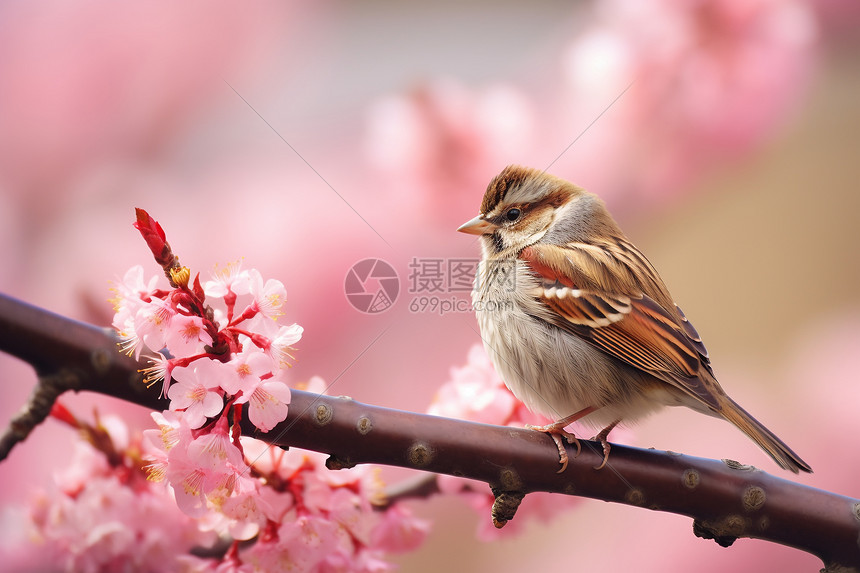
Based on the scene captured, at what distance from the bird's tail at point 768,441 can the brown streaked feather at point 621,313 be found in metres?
0.01

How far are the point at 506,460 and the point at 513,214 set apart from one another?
0.31m

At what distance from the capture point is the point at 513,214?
712 millimetres

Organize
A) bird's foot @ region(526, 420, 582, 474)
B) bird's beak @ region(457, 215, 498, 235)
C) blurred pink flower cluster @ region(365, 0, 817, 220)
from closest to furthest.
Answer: bird's foot @ region(526, 420, 582, 474)
bird's beak @ region(457, 215, 498, 235)
blurred pink flower cluster @ region(365, 0, 817, 220)

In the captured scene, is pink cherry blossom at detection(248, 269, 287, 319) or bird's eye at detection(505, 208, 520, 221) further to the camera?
bird's eye at detection(505, 208, 520, 221)

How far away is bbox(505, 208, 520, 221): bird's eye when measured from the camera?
710mm

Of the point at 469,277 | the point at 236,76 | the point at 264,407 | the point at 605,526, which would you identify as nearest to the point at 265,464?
the point at 264,407

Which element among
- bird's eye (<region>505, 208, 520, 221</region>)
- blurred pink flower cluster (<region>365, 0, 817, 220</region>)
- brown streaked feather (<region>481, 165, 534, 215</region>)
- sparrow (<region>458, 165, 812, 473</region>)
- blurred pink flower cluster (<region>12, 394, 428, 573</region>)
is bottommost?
blurred pink flower cluster (<region>12, 394, 428, 573</region>)

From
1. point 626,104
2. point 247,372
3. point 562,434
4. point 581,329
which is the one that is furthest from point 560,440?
point 626,104

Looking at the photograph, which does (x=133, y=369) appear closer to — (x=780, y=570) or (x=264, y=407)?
(x=264, y=407)

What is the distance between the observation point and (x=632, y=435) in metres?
0.64

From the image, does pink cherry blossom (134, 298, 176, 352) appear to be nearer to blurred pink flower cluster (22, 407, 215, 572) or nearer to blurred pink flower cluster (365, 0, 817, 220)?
blurred pink flower cluster (22, 407, 215, 572)

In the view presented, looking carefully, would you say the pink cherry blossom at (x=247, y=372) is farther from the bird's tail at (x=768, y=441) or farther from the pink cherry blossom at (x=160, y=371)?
the bird's tail at (x=768, y=441)

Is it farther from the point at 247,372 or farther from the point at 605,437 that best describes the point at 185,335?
the point at 605,437

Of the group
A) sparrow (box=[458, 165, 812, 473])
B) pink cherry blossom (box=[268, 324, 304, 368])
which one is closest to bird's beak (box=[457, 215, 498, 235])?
sparrow (box=[458, 165, 812, 473])
